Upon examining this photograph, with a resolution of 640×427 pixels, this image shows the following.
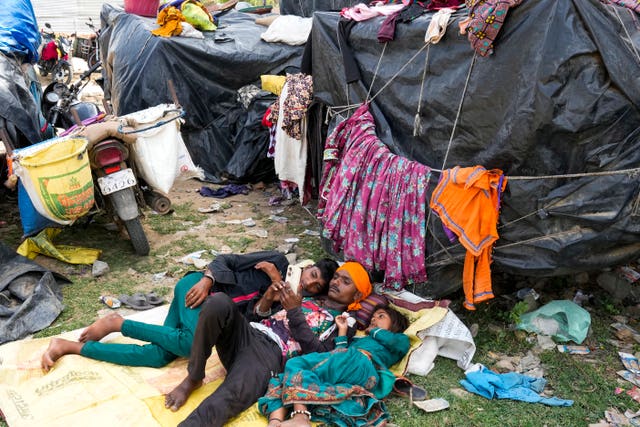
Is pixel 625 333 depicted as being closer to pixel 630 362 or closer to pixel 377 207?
pixel 630 362

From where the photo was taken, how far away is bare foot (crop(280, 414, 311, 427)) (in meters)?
2.74

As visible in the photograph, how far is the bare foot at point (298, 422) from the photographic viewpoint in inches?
108

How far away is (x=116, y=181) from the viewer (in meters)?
4.61

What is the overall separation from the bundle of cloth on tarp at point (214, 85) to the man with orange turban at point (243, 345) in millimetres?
4183

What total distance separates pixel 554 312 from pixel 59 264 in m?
4.02

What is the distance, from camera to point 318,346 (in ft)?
10.6

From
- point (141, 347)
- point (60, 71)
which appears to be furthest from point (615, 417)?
point (60, 71)

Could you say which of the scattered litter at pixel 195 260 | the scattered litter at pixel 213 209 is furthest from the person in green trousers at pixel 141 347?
the scattered litter at pixel 213 209

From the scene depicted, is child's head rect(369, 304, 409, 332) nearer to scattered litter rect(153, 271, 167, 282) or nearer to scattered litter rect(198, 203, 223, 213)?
scattered litter rect(153, 271, 167, 282)

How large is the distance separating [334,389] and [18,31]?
526 centimetres

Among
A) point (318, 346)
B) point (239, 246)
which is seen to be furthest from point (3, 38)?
point (318, 346)

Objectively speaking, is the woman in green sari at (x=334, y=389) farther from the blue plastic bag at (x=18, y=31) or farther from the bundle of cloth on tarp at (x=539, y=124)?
the blue plastic bag at (x=18, y=31)

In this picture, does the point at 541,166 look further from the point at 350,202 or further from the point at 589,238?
the point at 350,202

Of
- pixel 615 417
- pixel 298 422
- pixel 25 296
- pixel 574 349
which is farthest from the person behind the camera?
pixel 25 296
